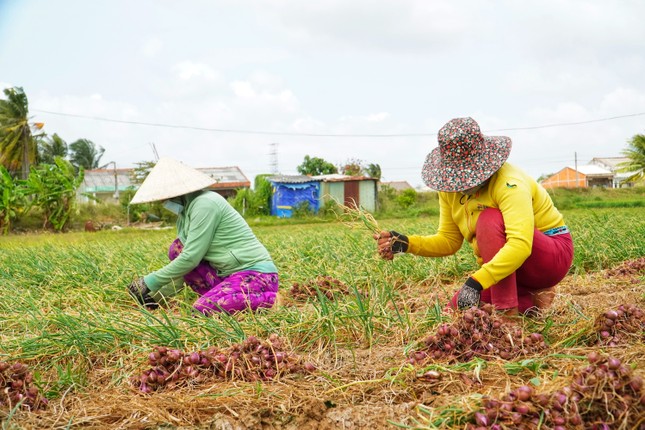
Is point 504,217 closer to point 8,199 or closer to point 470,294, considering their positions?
point 470,294

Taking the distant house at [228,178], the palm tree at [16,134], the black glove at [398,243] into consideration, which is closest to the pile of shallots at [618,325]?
the black glove at [398,243]

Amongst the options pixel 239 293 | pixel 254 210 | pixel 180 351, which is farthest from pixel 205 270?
pixel 254 210

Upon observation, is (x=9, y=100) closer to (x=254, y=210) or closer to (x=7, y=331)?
(x=254, y=210)

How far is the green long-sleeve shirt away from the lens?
11.5ft

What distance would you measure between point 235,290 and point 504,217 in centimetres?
153

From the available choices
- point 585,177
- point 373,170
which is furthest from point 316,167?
point 585,177

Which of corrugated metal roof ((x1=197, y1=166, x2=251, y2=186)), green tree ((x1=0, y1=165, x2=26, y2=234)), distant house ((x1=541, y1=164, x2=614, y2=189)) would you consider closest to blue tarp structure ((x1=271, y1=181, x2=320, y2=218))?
green tree ((x1=0, y1=165, x2=26, y2=234))

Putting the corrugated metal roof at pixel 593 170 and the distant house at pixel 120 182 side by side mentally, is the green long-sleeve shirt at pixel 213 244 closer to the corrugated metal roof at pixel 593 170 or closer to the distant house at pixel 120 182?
the distant house at pixel 120 182

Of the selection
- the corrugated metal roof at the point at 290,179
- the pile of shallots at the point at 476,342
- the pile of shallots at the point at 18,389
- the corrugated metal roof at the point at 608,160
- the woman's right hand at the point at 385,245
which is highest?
the corrugated metal roof at the point at 608,160

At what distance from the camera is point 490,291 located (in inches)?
109

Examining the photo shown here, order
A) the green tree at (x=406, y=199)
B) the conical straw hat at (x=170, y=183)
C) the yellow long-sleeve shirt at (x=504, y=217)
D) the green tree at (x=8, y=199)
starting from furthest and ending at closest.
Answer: the green tree at (x=406, y=199) < the green tree at (x=8, y=199) < the conical straw hat at (x=170, y=183) < the yellow long-sleeve shirt at (x=504, y=217)

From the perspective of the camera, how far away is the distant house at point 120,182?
3077cm

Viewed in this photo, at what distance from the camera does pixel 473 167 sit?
271cm

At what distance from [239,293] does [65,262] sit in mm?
2583
